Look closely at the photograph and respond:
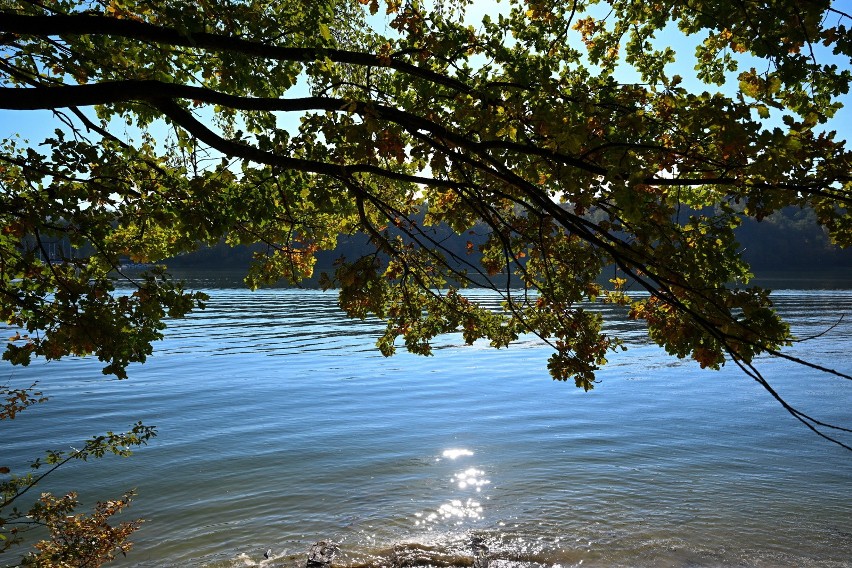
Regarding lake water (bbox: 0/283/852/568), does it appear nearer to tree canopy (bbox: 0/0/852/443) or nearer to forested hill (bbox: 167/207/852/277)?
tree canopy (bbox: 0/0/852/443)

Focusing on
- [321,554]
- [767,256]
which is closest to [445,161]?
[321,554]

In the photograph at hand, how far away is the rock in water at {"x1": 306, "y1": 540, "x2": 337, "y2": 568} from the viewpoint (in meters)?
9.27

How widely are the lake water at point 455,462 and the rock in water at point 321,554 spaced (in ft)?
0.88

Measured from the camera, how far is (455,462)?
14492 millimetres

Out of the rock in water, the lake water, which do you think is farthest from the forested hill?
the rock in water

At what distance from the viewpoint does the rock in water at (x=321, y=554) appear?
30.4ft

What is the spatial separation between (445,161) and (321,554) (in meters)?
6.81

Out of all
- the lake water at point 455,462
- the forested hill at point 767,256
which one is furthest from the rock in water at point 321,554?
A: the forested hill at point 767,256

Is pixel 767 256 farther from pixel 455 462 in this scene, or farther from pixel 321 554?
pixel 321 554

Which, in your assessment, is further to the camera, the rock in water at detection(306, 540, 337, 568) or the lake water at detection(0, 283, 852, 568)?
the lake water at detection(0, 283, 852, 568)

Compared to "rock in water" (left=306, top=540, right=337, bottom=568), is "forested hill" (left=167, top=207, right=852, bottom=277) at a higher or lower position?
higher

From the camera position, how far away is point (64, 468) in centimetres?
1415

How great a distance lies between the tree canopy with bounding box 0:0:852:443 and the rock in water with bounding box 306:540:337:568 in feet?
11.4

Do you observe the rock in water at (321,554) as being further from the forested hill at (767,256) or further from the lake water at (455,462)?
the forested hill at (767,256)
